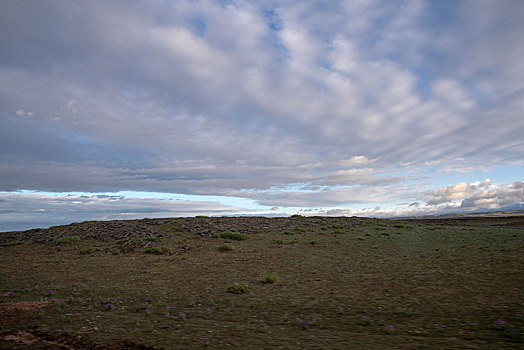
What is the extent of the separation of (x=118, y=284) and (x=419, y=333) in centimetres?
1277

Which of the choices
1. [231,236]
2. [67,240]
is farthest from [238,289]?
[67,240]

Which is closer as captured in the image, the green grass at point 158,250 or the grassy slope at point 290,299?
the grassy slope at point 290,299

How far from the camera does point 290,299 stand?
32.9 feet

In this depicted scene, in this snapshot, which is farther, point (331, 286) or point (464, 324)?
point (331, 286)

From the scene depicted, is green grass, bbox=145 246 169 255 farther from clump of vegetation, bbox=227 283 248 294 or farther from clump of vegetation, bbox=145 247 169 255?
clump of vegetation, bbox=227 283 248 294

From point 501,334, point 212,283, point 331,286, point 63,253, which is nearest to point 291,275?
point 331,286

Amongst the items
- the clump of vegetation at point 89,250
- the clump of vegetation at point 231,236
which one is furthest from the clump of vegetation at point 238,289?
the clump of vegetation at point 89,250

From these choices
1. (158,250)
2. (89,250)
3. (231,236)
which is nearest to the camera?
(158,250)

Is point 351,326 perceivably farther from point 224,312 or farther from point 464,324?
point 224,312

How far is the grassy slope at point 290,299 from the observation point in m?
6.80

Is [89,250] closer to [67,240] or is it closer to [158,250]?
[158,250]

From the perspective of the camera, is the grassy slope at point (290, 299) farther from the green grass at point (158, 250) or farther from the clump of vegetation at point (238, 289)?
the green grass at point (158, 250)

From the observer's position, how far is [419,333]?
6.67 meters

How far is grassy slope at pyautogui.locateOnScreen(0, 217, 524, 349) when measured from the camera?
22.3 ft
